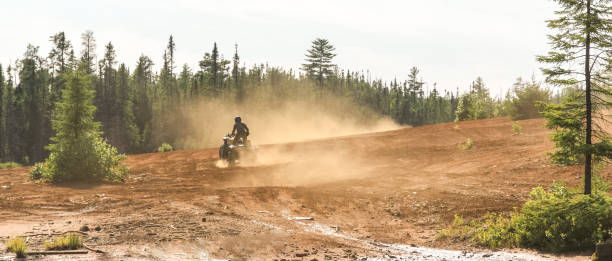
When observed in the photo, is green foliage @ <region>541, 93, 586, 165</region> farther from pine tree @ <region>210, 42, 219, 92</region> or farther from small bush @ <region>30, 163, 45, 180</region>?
pine tree @ <region>210, 42, 219, 92</region>

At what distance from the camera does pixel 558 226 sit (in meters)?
8.84

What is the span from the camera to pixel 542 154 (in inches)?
708

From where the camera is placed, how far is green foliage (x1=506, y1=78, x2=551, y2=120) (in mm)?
32031

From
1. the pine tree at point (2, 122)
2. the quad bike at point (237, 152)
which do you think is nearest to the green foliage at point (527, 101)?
the quad bike at point (237, 152)

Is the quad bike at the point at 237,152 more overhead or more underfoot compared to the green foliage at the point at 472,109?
more underfoot

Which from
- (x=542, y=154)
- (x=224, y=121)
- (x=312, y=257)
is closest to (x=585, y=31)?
(x=312, y=257)

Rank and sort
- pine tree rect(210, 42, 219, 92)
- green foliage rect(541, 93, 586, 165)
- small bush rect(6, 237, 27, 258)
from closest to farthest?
small bush rect(6, 237, 27, 258)
green foliage rect(541, 93, 586, 165)
pine tree rect(210, 42, 219, 92)

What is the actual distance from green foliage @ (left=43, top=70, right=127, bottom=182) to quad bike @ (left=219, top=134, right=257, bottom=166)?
4.95 m

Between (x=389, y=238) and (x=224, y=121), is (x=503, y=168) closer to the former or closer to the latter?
(x=389, y=238)

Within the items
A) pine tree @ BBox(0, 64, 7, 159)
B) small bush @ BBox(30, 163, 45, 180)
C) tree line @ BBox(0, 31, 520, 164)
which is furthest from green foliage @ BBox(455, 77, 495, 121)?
pine tree @ BBox(0, 64, 7, 159)

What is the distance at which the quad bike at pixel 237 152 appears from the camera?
70.2ft

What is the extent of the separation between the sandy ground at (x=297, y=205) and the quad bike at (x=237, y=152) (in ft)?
2.02

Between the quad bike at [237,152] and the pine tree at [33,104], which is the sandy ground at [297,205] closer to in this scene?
the quad bike at [237,152]

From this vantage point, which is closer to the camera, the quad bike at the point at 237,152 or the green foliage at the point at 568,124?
the green foliage at the point at 568,124
